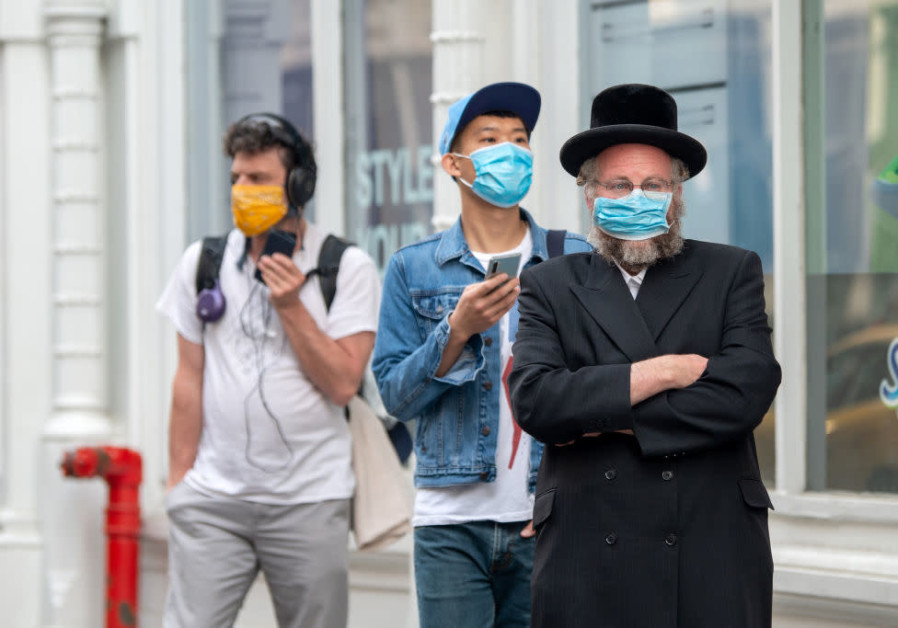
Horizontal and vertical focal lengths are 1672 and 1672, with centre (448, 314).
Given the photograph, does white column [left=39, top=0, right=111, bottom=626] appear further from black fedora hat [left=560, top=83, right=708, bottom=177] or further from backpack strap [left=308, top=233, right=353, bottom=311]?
black fedora hat [left=560, top=83, right=708, bottom=177]

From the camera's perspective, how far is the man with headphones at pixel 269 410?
17.0 feet

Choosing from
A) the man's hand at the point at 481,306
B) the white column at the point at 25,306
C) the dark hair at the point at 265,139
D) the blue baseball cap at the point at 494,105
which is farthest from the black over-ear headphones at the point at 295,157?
the white column at the point at 25,306

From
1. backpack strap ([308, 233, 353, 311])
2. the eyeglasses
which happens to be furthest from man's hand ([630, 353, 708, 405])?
backpack strap ([308, 233, 353, 311])

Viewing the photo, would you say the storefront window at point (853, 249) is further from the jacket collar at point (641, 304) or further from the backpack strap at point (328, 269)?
the jacket collar at point (641, 304)

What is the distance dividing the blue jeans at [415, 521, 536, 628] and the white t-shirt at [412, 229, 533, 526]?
3 cm

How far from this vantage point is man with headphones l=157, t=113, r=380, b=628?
17.0 feet

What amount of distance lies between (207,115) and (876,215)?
3.72m

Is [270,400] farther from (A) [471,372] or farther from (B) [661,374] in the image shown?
(B) [661,374]

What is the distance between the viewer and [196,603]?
5223mm

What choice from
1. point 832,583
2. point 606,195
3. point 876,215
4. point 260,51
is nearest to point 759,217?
point 876,215

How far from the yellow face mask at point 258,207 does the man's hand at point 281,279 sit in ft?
0.54

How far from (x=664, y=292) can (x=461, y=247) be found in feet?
3.07

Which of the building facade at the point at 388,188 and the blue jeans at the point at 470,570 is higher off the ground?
the building facade at the point at 388,188

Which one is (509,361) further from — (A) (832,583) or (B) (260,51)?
(B) (260,51)
